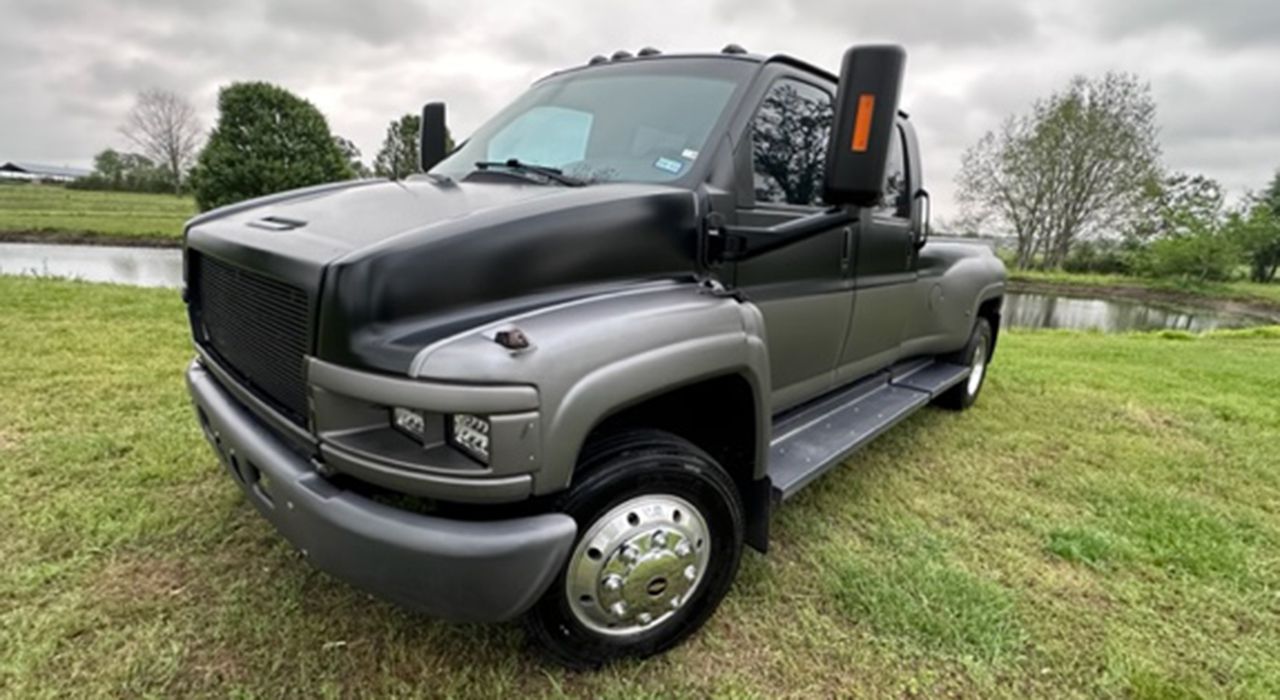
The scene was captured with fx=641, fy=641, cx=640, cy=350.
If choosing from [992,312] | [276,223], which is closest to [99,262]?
[276,223]

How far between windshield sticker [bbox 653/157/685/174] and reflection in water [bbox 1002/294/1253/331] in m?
18.1

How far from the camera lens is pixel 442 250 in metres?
1.70

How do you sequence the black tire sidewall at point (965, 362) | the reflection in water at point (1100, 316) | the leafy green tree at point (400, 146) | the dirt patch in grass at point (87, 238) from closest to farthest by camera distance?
the black tire sidewall at point (965, 362) < the leafy green tree at point (400, 146) < the reflection in water at point (1100, 316) < the dirt patch in grass at point (87, 238)

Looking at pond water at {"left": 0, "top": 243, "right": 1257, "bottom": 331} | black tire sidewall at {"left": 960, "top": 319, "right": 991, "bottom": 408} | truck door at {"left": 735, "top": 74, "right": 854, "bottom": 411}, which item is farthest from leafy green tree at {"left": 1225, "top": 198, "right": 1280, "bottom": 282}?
truck door at {"left": 735, "top": 74, "right": 854, "bottom": 411}

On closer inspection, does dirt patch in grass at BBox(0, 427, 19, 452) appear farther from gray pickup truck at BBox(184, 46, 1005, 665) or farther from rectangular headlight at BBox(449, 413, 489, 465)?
rectangular headlight at BBox(449, 413, 489, 465)

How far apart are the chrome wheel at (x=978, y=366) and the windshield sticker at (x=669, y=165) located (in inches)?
148

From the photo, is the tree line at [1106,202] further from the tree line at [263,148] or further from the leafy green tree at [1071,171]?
the tree line at [263,148]

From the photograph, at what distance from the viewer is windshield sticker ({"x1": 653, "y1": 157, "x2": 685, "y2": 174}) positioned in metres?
2.36

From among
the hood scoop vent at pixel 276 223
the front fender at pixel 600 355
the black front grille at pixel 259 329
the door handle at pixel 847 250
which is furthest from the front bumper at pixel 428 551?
the door handle at pixel 847 250

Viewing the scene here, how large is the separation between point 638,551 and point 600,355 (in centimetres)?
66

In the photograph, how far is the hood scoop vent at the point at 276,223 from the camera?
6.71 ft

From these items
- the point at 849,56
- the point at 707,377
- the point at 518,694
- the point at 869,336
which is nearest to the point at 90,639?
the point at 518,694

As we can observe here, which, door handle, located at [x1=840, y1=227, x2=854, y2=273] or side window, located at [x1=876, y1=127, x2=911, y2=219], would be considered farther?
side window, located at [x1=876, y1=127, x2=911, y2=219]

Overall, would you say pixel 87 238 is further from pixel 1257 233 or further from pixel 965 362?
pixel 1257 233
